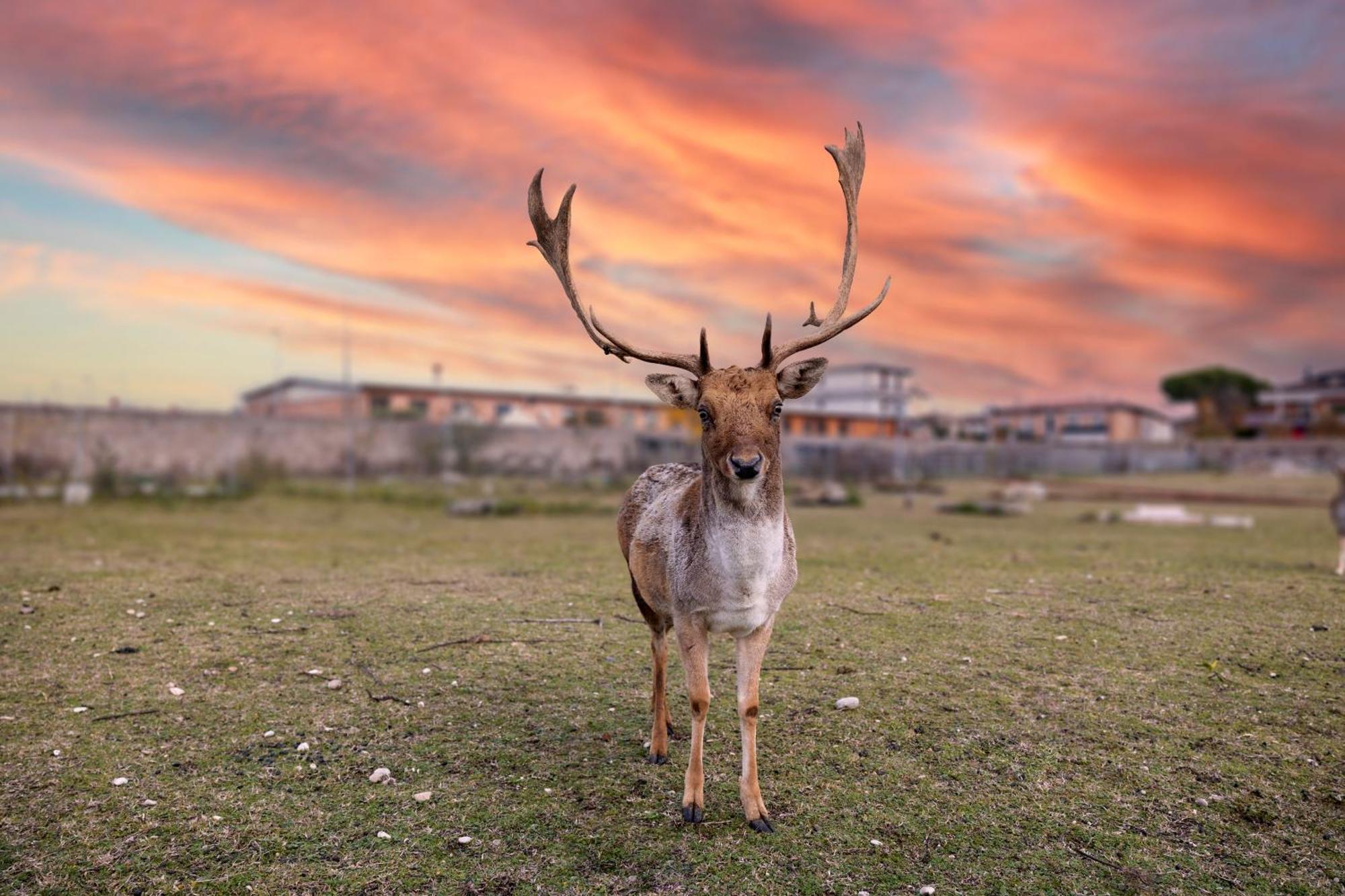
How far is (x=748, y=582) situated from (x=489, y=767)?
2071 millimetres

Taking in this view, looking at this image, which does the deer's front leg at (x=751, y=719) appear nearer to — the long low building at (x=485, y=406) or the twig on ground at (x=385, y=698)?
the twig on ground at (x=385, y=698)

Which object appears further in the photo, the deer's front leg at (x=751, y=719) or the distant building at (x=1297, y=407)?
the distant building at (x=1297, y=407)

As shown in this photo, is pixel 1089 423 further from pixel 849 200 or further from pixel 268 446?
pixel 849 200

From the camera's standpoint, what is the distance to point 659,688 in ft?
19.2

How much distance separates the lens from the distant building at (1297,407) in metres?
86.2

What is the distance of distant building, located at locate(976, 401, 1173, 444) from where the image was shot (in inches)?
4055

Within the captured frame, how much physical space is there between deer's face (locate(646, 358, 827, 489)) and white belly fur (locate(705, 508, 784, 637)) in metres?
0.31

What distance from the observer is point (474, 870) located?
433cm

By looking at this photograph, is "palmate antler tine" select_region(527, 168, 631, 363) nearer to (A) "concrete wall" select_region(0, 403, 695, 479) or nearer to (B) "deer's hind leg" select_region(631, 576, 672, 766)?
(B) "deer's hind leg" select_region(631, 576, 672, 766)

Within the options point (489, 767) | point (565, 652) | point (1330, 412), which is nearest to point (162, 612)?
point (565, 652)

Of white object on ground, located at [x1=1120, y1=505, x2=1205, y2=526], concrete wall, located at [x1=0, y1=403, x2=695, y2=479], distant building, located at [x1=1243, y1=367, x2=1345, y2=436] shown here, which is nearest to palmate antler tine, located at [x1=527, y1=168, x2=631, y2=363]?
white object on ground, located at [x1=1120, y1=505, x2=1205, y2=526]

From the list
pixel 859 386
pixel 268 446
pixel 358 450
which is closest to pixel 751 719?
pixel 268 446

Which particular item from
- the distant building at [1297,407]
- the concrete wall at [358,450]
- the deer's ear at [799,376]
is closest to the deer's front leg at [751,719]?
the deer's ear at [799,376]

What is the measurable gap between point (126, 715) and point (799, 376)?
5.28 meters
